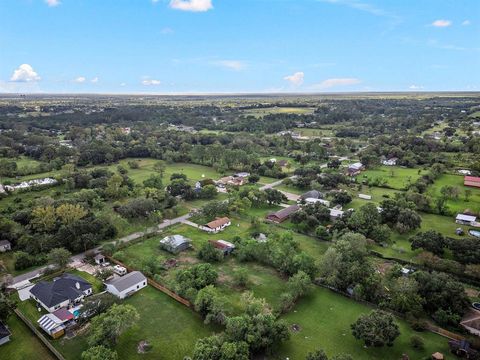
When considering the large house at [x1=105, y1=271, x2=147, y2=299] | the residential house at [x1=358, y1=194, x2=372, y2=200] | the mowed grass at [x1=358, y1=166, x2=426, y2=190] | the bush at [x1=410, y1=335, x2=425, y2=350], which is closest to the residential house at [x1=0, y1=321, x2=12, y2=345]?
the large house at [x1=105, y1=271, x2=147, y2=299]

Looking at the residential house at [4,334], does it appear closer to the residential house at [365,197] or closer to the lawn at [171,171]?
the lawn at [171,171]

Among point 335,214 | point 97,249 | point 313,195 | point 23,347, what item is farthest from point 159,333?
point 313,195

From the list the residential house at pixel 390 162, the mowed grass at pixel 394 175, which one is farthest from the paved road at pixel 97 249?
the residential house at pixel 390 162

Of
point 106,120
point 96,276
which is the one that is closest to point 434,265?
point 96,276

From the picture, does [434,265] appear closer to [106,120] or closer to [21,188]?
[21,188]

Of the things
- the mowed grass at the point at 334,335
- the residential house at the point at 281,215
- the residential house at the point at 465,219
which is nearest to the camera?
the mowed grass at the point at 334,335

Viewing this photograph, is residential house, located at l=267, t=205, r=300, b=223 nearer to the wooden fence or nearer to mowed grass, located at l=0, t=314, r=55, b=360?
the wooden fence

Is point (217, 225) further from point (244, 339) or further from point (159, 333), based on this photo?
point (244, 339)
